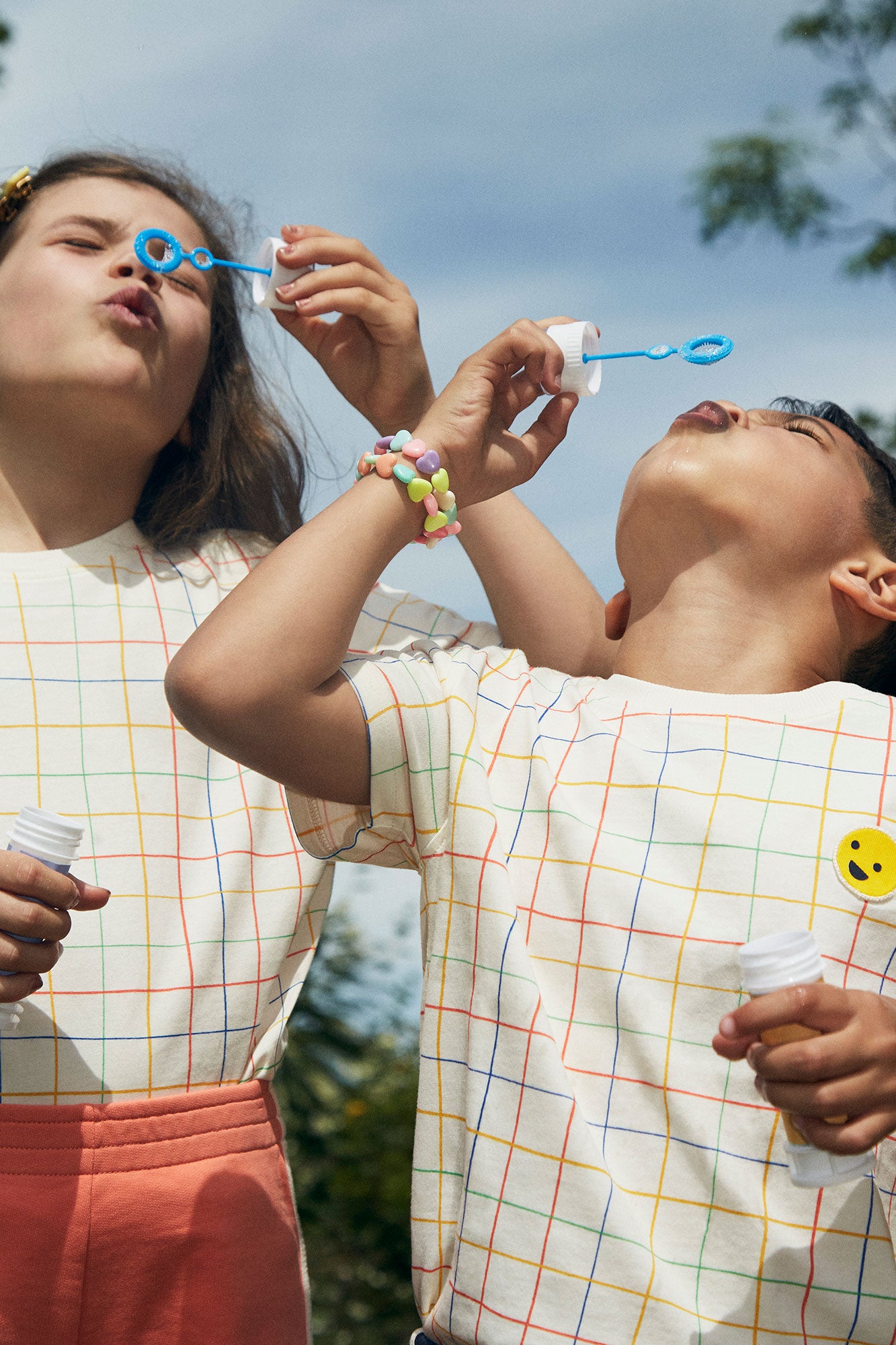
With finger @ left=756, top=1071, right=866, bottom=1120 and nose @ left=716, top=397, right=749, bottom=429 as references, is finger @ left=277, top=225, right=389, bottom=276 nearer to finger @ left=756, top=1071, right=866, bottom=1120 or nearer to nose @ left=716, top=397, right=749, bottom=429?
nose @ left=716, top=397, right=749, bottom=429

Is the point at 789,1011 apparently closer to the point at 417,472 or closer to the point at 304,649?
the point at 304,649

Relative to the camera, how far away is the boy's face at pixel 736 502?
6.30ft

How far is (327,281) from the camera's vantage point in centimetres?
212

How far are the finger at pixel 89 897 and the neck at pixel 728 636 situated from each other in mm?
834

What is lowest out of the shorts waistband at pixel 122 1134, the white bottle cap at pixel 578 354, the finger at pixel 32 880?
the shorts waistband at pixel 122 1134

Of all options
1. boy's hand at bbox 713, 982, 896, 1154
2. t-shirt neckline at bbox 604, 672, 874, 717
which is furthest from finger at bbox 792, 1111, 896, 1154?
t-shirt neckline at bbox 604, 672, 874, 717

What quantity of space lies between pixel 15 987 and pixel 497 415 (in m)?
1.07

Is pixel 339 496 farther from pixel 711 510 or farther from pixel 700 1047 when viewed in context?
pixel 700 1047

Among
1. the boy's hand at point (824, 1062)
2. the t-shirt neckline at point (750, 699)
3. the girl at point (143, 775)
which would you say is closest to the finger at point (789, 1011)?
the boy's hand at point (824, 1062)

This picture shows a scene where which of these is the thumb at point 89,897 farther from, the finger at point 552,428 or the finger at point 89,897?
the finger at point 552,428

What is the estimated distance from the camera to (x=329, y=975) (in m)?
6.28

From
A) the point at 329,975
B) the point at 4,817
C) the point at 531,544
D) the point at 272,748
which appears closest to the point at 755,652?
the point at 531,544

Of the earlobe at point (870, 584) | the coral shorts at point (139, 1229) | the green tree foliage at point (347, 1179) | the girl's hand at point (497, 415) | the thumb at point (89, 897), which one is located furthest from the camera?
the green tree foliage at point (347, 1179)

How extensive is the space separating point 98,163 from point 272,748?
1479mm
